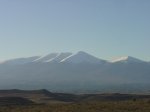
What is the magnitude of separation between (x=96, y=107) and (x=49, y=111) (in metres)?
5.28

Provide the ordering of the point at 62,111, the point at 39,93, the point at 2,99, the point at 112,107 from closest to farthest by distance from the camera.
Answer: the point at 62,111
the point at 112,107
the point at 2,99
the point at 39,93

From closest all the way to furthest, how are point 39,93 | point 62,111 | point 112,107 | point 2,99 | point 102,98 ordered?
point 62,111, point 112,107, point 2,99, point 102,98, point 39,93

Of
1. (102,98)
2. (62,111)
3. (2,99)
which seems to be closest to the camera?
(62,111)

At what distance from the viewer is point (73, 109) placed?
43.0m

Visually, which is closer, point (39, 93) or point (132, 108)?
point (132, 108)

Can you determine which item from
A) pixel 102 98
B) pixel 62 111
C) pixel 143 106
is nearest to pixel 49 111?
pixel 62 111

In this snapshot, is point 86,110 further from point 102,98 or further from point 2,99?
point 102,98

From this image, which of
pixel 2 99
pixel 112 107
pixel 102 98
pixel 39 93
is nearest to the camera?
pixel 112 107

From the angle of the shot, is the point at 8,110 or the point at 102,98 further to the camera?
the point at 102,98

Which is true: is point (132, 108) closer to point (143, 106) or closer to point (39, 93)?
point (143, 106)

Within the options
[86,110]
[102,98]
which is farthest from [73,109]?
[102,98]

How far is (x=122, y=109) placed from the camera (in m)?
42.4

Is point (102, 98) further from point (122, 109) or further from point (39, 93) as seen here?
point (122, 109)

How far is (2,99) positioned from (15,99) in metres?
1.93
